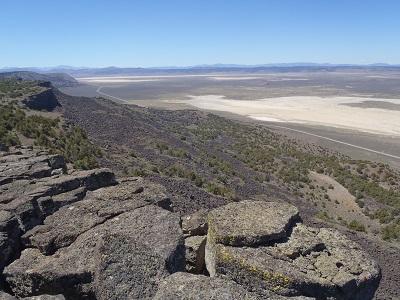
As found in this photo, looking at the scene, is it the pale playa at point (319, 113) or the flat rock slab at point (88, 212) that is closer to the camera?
the flat rock slab at point (88, 212)

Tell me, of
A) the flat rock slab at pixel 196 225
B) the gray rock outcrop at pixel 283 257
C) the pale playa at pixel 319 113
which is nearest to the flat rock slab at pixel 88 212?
the flat rock slab at pixel 196 225

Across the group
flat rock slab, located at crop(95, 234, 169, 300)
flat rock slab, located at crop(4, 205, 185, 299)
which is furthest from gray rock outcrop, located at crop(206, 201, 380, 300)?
flat rock slab, located at crop(95, 234, 169, 300)

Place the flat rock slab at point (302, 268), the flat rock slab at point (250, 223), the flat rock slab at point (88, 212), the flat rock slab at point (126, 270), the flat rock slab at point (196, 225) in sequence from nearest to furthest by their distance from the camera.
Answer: the flat rock slab at point (126, 270) → the flat rock slab at point (302, 268) → the flat rock slab at point (250, 223) → the flat rock slab at point (88, 212) → the flat rock slab at point (196, 225)

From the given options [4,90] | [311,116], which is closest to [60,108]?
[4,90]

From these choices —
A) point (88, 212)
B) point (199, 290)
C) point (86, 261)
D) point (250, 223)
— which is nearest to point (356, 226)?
point (250, 223)

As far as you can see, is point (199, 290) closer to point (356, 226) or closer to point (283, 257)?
point (283, 257)

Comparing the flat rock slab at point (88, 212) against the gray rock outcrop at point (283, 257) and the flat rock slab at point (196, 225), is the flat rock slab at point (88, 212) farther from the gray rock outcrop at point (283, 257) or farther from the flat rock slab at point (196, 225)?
the gray rock outcrop at point (283, 257)
